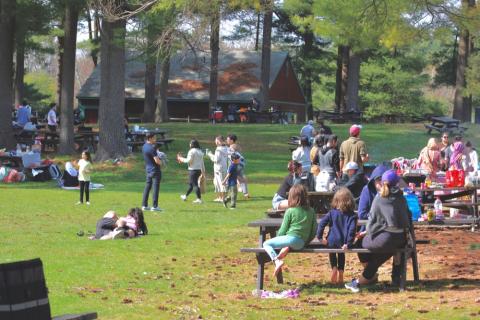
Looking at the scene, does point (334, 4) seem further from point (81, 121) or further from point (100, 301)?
point (81, 121)

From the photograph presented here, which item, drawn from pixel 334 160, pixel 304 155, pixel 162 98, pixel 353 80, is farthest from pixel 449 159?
pixel 162 98

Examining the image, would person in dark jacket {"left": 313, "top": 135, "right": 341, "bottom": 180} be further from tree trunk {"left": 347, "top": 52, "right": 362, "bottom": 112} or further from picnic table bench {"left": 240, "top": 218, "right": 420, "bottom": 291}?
tree trunk {"left": 347, "top": 52, "right": 362, "bottom": 112}

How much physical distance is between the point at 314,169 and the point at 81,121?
94.0 ft

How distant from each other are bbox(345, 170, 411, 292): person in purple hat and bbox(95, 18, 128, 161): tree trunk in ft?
72.5

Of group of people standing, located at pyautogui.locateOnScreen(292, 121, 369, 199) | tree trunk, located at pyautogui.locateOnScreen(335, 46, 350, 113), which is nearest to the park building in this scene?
tree trunk, located at pyautogui.locateOnScreen(335, 46, 350, 113)

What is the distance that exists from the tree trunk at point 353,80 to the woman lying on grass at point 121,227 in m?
30.8

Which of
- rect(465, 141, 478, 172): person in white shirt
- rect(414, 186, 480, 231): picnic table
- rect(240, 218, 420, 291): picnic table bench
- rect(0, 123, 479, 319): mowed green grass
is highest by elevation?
rect(465, 141, 478, 172): person in white shirt

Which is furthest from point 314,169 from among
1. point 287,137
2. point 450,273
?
point 287,137

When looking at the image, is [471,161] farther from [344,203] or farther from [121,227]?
[344,203]

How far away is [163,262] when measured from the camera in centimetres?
1287

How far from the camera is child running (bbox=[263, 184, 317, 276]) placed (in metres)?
10.6

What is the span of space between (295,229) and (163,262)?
2.85 meters

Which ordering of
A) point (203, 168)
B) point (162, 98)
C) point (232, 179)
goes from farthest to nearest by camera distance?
point (162, 98) → point (203, 168) → point (232, 179)

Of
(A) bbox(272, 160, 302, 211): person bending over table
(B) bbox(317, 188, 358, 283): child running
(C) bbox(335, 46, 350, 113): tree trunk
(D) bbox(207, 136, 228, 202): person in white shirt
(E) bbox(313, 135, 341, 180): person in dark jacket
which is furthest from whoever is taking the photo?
(C) bbox(335, 46, 350, 113): tree trunk
